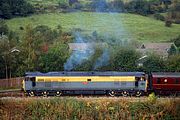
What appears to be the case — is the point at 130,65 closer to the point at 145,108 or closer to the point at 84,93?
the point at 84,93

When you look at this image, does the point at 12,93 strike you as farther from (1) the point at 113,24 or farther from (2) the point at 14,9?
(2) the point at 14,9

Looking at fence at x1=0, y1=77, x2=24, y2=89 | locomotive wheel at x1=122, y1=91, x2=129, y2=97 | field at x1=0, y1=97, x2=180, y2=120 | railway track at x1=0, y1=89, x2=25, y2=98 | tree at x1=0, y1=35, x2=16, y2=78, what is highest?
tree at x1=0, y1=35, x2=16, y2=78

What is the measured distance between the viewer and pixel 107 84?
28453 millimetres

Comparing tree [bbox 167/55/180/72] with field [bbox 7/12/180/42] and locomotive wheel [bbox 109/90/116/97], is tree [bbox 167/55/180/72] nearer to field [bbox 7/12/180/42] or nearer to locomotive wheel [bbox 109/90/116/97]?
locomotive wheel [bbox 109/90/116/97]

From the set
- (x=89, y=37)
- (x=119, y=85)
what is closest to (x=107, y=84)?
(x=119, y=85)

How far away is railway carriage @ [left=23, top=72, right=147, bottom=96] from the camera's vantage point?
28375mm

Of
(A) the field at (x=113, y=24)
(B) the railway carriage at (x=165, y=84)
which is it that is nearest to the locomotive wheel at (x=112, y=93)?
(B) the railway carriage at (x=165, y=84)

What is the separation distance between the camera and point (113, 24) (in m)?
54.0

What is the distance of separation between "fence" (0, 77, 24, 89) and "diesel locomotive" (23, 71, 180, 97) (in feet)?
14.6

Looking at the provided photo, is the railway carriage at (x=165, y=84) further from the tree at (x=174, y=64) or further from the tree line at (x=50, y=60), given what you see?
the tree at (x=174, y=64)

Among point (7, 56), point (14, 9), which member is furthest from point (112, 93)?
point (14, 9)

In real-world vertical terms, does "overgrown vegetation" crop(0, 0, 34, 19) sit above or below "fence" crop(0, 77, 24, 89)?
above

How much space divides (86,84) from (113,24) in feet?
86.8

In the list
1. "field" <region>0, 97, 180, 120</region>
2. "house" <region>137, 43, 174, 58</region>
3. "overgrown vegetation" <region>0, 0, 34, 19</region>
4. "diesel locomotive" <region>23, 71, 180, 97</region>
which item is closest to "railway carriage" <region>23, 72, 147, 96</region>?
"diesel locomotive" <region>23, 71, 180, 97</region>
